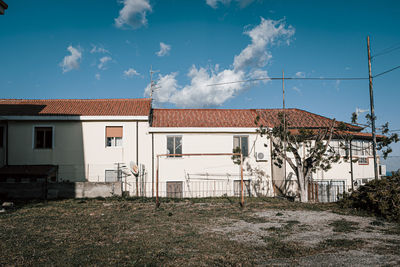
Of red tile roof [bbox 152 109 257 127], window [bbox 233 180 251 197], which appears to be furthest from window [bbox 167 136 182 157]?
window [bbox 233 180 251 197]

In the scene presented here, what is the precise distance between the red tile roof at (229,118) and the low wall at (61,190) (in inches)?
191

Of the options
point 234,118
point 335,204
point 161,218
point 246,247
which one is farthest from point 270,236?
point 234,118

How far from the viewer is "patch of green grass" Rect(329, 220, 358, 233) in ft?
28.2

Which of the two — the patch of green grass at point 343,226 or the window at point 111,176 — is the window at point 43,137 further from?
the patch of green grass at point 343,226

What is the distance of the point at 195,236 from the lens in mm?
7910

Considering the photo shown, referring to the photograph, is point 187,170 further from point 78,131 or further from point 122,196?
point 78,131

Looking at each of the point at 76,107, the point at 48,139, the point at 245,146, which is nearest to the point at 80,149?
the point at 48,139

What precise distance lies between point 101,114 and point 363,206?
14912 millimetres

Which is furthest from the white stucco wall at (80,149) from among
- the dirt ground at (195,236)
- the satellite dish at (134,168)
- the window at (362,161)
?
the window at (362,161)

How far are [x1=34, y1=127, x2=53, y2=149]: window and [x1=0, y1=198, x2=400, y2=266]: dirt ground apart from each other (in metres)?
5.32

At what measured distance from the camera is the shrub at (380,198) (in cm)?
1049

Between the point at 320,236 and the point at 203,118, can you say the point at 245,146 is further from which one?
the point at 320,236

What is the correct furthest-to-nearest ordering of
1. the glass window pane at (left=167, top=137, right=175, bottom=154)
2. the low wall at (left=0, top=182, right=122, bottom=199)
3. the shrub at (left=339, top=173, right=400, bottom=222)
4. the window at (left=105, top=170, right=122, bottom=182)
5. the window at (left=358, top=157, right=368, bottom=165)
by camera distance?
the window at (left=358, top=157, right=368, bottom=165)
the glass window pane at (left=167, top=137, right=175, bottom=154)
the window at (left=105, top=170, right=122, bottom=182)
the low wall at (left=0, top=182, right=122, bottom=199)
the shrub at (left=339, top=173, right=400, bottom=222)

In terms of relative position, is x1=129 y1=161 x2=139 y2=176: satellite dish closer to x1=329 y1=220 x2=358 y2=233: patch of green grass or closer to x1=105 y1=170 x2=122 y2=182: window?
x1=105 y1=170 x2=122 y2=182: window
